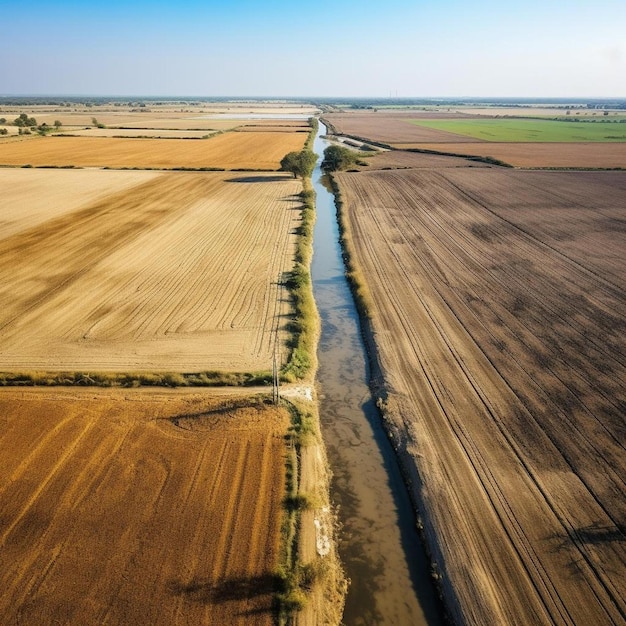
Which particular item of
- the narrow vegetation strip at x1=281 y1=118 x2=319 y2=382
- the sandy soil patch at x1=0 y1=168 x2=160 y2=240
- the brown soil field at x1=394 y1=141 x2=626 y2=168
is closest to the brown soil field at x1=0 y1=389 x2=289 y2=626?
the narrow vegetation strip at x1=281 y1=118 x2=319 y2=382

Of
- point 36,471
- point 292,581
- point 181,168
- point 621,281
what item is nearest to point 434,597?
point 292,581

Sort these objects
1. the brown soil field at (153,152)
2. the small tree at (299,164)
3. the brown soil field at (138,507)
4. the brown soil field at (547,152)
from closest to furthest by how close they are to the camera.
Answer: the brown soil field at (138,507) → the small tree at (299,164) → the brown soil field at (153,152) → the brown soil field at (547,152)

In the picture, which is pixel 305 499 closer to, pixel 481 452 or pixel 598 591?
pixel 481 452

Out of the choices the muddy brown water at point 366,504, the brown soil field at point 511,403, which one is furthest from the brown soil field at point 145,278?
the brown soil field at point 511,403

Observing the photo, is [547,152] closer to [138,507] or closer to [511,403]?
[511,403]

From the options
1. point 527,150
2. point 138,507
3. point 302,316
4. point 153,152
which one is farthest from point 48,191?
point 527,150

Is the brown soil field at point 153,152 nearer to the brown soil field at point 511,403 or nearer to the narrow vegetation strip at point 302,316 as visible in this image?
the narrow vegetation strip at point 302,316
